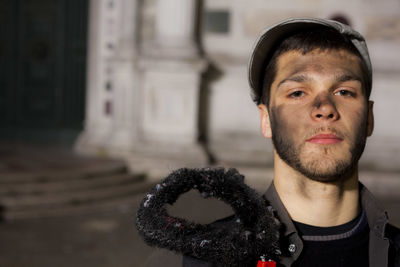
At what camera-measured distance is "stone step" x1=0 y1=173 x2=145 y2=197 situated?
639 cm

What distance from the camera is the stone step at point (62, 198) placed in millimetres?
6184

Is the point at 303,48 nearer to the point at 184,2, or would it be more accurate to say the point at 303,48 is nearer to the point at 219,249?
the point at 219,249

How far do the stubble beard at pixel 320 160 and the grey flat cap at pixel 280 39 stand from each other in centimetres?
18

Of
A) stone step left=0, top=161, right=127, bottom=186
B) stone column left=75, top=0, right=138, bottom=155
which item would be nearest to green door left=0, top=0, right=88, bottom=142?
stone column left=75, top=0, right=138, bottom=155

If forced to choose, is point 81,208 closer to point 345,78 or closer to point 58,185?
point 58,185

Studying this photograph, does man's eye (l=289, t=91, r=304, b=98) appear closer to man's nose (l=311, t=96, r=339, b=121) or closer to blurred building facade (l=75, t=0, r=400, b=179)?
man's nose (l=311, t=96, r=339, b=121)

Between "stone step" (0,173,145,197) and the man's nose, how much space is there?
555 centimetres

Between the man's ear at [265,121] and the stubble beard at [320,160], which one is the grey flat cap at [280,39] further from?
the stubble beard at [320,160]

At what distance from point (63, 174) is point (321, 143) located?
19.5 ft

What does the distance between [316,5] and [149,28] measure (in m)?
2.82

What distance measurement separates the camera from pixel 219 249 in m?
1.25

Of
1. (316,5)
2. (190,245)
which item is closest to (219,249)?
(190,245)

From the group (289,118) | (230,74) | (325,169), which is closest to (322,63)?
(289,118)

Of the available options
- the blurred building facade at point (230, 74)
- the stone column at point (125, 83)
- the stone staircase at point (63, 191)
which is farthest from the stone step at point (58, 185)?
the stone column at point (125, 83)
